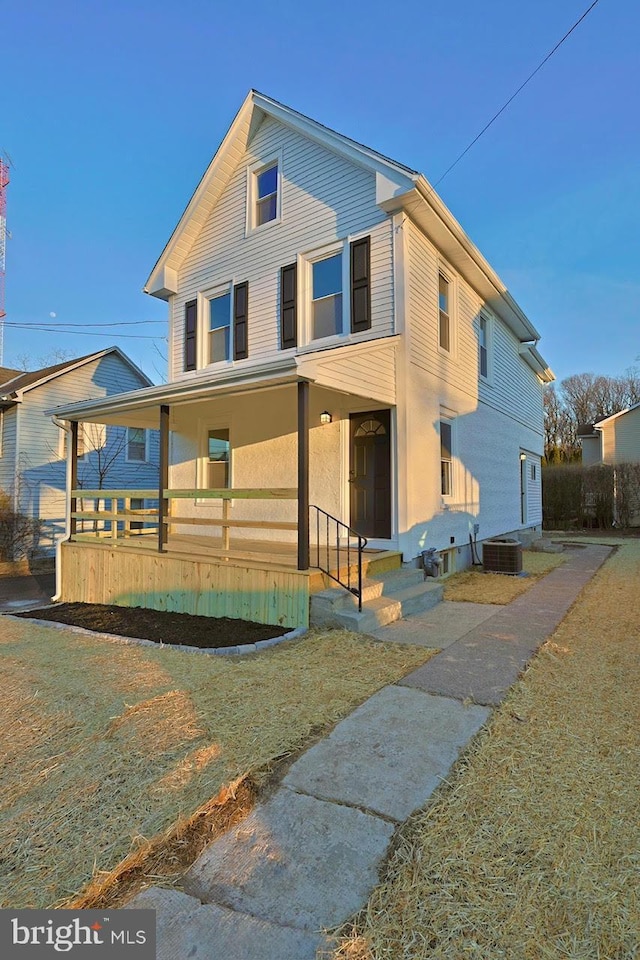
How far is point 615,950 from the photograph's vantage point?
1647mm

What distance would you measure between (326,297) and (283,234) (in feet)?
5.46

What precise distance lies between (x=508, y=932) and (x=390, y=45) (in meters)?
11.1

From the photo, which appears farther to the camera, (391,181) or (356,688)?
(391,181)

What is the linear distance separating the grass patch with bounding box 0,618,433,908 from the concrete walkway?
6.5 inches

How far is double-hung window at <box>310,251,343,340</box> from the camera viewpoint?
8578 mm

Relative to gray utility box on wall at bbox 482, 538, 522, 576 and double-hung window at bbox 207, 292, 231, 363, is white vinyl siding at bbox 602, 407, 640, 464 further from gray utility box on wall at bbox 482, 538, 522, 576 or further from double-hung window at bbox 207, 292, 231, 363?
double-hung window at bbox 207, 292, 231, 363

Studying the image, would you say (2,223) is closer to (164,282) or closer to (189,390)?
(164,282)

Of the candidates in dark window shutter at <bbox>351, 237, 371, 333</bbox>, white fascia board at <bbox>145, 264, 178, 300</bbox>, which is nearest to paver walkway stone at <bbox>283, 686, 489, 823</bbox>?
dark window shutter at <bbox>351, 237, 371, 333</bbox>

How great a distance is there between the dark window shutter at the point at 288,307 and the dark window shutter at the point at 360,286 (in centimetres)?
123

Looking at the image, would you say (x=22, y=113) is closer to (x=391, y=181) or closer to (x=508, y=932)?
(x=391, y=181)

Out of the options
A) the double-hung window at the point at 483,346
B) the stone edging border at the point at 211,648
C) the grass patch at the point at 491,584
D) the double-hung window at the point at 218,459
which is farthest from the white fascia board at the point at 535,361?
the stone edging border at the point at 211,648

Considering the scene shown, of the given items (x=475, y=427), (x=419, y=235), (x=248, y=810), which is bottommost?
(x=248, y=810)

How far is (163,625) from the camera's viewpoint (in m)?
6.61

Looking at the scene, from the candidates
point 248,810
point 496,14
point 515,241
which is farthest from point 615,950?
point 515,241
